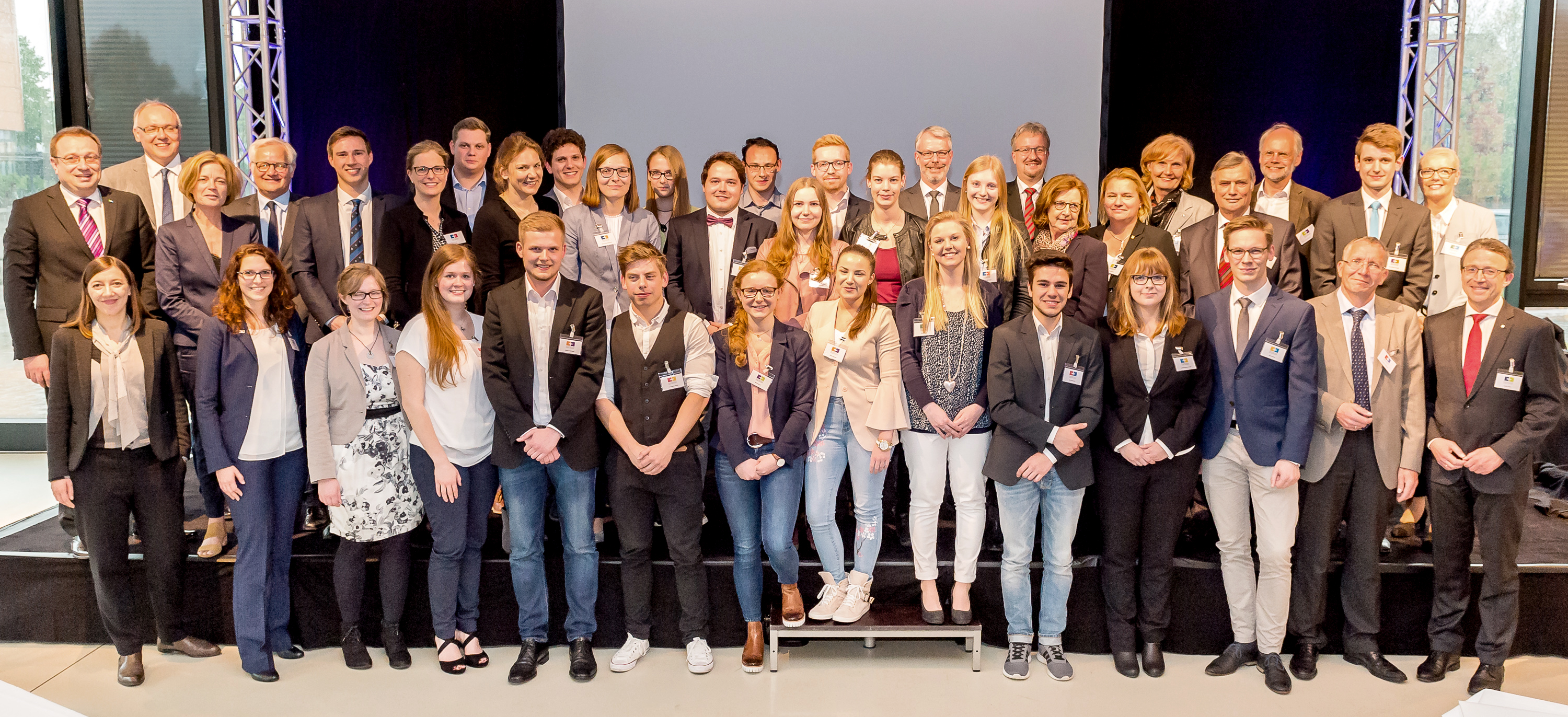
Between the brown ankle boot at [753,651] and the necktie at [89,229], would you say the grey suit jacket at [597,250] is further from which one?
the necktie at [89,229]

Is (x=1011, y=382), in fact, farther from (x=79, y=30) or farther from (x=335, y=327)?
(x=79, y=30)

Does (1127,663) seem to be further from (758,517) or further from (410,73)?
(410,73)

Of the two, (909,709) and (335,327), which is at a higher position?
(335,327)

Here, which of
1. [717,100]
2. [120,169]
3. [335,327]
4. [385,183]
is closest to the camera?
[335,327]

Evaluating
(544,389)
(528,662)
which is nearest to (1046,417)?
(544,389)

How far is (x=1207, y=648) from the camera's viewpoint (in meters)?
3.60

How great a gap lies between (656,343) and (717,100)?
2.95 m

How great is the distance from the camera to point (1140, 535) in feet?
11.2

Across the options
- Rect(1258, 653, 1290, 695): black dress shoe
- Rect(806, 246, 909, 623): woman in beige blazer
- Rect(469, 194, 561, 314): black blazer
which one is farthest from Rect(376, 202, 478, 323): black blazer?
Rect(1258, 653, 1290, 695): black dress shoe

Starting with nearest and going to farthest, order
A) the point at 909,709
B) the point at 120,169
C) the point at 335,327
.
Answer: the point at 909,709
the point at 335,327
the point at 120,169

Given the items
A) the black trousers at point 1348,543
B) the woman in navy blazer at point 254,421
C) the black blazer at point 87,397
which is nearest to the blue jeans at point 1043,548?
the black trousers at point 1348,543

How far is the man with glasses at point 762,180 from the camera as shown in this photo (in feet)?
13.5

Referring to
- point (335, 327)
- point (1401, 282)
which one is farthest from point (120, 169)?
point (1401, 282)

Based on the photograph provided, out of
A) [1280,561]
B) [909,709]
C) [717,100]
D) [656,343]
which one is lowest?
[909,709]
